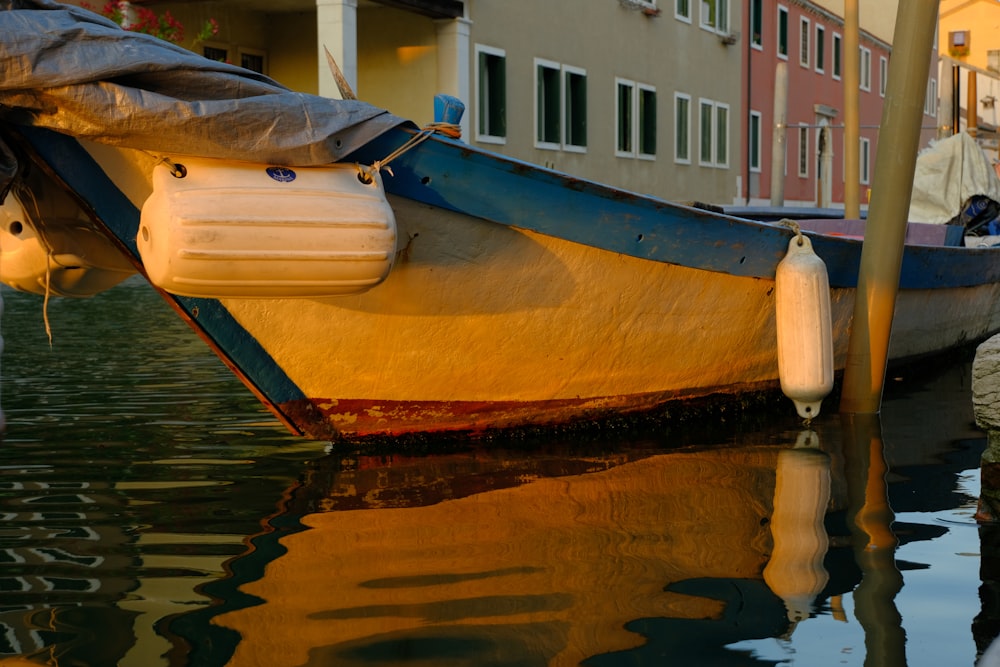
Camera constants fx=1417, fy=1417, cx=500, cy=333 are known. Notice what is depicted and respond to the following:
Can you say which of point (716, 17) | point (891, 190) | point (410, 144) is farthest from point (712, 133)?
point (410, 144)

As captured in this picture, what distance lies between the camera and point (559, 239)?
17.7 ft

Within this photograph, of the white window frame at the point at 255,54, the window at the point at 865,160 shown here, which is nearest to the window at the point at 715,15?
the white window frame at the point at 255,54

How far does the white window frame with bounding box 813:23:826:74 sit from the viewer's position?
35.7m

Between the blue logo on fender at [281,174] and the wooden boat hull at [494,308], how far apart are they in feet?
1.00

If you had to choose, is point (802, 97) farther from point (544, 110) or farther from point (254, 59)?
point (254, 59)

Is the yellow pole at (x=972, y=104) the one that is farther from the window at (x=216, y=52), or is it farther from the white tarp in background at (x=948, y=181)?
the window at (x=216, y=52)

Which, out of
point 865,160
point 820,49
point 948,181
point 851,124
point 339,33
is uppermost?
point 820,49

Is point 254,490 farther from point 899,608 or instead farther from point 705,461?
point 899,608

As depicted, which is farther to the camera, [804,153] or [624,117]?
[804,153]

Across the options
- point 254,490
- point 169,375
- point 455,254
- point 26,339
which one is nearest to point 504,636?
point 254,490

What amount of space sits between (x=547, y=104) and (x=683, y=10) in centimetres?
626

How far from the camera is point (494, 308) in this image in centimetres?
545

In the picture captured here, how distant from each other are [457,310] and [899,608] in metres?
2.42

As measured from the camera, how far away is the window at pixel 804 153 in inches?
1352
